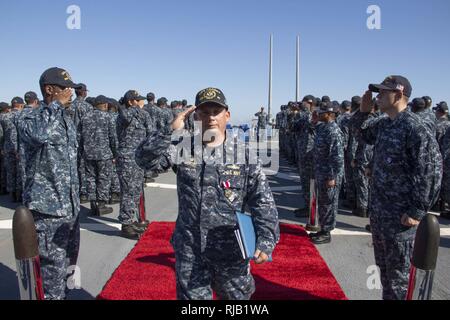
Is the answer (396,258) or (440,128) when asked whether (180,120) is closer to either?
(396,258)

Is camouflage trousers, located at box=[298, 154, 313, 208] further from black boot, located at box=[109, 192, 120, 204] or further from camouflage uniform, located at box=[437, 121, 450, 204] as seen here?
black boot, located at box=[109, 192, 120, 204]

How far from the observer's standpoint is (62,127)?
2.96 m

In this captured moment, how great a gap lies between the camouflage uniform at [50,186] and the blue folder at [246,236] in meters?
1.63

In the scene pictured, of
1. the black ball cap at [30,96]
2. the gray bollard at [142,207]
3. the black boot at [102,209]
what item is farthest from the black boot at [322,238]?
the black ball cap at [30,96]

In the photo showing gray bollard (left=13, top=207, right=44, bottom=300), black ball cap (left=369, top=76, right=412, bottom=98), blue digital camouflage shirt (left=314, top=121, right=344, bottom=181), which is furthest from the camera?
blue digital camouflage shirt (left=314, top=121, right=344, bottom=181)

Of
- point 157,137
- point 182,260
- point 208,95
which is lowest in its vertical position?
point 182,260

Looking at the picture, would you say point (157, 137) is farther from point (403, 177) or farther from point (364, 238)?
point (364, 238)

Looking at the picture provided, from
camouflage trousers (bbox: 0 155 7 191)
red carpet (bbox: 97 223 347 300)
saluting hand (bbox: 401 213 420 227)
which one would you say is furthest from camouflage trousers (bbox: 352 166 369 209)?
camouflage trousers (bbox: 0 155 7 191)

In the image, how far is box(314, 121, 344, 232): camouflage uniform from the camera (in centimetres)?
511

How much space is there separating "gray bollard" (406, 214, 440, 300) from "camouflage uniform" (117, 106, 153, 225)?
4091 millimetres

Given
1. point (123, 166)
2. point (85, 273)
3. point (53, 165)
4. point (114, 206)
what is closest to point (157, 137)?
point (53, 165)

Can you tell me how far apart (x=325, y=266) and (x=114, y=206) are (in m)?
4.55
